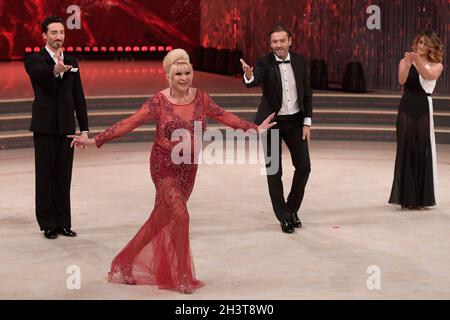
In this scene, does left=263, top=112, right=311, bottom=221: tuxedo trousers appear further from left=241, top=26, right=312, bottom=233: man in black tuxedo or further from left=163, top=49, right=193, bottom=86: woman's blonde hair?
left=163, top=49, right=193, bottom=86: woman's blonde hair

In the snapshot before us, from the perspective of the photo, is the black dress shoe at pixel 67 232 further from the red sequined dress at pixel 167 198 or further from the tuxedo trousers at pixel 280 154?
the tuxedo trousers at pixel 280 154

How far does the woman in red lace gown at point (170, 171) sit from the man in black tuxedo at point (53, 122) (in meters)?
1.24

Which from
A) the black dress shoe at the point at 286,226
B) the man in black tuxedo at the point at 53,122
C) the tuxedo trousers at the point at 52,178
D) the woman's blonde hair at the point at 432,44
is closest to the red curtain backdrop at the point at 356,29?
the woman's blonde hair at the point at 432,44

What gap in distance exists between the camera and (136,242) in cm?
627

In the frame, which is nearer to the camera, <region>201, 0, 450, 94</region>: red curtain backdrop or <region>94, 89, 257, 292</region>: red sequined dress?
<region>94, 89, 257, 292</region>: red sequined dress

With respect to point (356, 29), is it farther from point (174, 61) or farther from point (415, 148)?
point (174, 61)

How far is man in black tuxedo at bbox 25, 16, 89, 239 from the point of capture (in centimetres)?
735

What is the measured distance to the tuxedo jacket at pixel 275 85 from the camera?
7.66 meters

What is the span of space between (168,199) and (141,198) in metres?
3.08

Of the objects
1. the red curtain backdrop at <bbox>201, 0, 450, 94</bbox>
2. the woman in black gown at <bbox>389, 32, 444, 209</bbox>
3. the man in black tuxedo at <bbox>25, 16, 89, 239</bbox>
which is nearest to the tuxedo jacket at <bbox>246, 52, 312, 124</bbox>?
the woman in black gown at <bbox>389, 32, 444, 209</bbox>

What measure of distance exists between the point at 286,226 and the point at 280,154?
562 millimetres

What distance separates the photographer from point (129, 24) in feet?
69.5

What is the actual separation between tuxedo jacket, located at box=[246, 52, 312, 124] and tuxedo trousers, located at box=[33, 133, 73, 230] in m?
1.49
